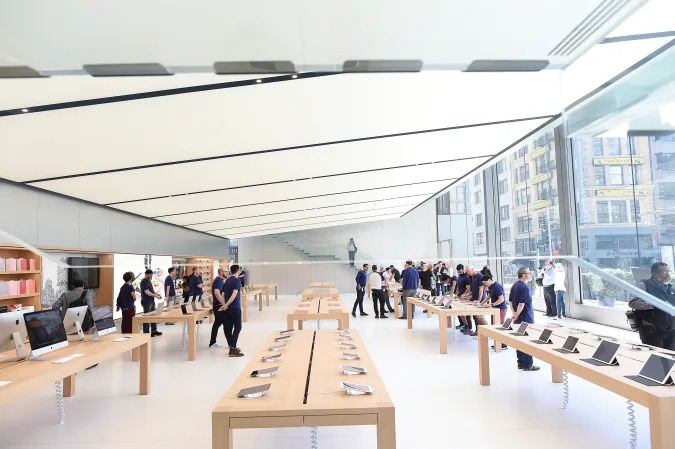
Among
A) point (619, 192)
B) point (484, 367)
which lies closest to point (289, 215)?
point (484, 367)

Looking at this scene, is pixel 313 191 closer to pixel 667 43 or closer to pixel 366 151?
pixel 366 151

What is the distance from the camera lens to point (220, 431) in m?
2.62

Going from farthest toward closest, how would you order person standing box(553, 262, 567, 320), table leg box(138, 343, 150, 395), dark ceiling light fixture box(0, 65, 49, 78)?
person standing box(553, 262, 567, 320)
table leg box(138, 343, 150, 395)
dark ceiling light fixture box(0, 65, 49, 78)

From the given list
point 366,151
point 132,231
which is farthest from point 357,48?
point 132,231

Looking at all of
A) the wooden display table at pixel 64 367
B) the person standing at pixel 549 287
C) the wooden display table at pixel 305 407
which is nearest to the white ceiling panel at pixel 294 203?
the person standing at pixel 549 287

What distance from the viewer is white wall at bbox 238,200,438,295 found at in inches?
877

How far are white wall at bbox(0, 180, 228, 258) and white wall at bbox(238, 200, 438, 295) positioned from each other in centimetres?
969

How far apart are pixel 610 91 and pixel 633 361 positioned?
3.16 m

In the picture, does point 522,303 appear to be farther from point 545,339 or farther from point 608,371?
point 608,371

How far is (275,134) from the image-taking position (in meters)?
5.12

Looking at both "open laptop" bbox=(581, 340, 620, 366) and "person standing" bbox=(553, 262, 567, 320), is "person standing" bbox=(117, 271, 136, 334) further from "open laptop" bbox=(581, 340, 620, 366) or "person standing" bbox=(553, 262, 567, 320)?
"person standing" bbox=(553, 262, 567, 320)

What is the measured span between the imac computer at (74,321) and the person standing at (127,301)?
248 cm

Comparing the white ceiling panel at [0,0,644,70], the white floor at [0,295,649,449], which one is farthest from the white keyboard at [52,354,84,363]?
the white ceiling panel at [0,0,644,70]

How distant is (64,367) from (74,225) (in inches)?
185
